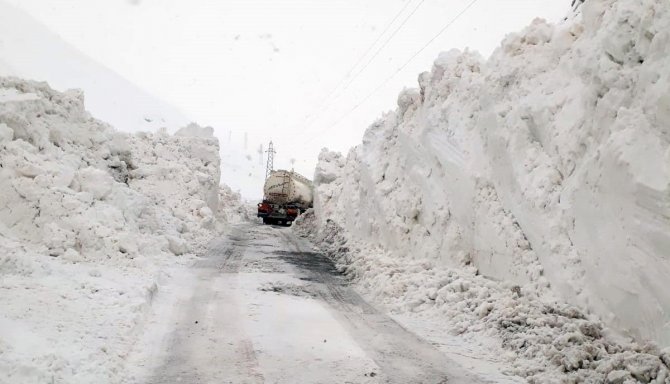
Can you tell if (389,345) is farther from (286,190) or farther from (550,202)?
(286,190)

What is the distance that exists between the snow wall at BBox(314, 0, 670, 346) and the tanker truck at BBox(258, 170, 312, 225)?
16.5 metres

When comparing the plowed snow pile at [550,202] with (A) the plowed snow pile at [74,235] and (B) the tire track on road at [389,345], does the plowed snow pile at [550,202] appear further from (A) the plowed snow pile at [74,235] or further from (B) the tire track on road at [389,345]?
(A) the plowed snow pile at [74,235]

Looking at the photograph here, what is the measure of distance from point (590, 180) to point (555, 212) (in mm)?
738

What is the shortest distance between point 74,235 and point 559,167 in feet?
26.7

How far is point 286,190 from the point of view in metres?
29.1

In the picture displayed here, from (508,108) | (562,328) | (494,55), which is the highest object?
(494,55)

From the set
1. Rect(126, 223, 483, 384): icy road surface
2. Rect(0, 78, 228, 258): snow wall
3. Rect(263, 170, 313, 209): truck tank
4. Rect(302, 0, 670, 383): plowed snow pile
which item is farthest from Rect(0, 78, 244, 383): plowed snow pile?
Rect(263, 170, 313, 209): truck tank

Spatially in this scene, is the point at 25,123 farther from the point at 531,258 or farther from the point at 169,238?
the point at 531,258

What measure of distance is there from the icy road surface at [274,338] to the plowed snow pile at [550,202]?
0.97m

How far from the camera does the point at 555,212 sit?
6.60m

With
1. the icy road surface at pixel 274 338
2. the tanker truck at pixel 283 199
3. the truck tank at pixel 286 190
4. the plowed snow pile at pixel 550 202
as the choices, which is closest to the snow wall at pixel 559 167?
the plowed snow pile at pixel 550 202

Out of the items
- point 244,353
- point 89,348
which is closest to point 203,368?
point 244,353

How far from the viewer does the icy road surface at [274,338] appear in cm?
485

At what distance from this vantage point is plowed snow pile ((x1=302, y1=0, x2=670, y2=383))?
16.4ft
